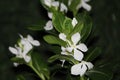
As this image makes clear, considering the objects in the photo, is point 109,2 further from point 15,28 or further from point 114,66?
point 114,66

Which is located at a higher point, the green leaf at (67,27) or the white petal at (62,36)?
the green leaf at (67,27)

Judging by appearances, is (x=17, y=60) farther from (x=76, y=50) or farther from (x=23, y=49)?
(x=76, y=50)

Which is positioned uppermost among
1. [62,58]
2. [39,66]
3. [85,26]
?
[85,26]

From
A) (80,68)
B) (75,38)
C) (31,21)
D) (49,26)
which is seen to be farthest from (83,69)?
(31,21)

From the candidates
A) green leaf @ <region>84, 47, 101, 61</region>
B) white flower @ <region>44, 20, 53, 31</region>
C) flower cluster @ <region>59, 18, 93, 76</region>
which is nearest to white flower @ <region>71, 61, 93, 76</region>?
flower cluster @ <region>59, 18, 93, 76</region>

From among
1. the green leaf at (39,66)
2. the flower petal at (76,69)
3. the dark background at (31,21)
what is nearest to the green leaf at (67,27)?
the flower petal at (76,69)

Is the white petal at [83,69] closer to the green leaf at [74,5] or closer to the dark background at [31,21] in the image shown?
the green leaf at [74,5]

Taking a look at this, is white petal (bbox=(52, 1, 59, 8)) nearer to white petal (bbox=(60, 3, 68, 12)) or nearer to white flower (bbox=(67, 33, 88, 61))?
white petal (bbox=(60, 3, 68, 12))
